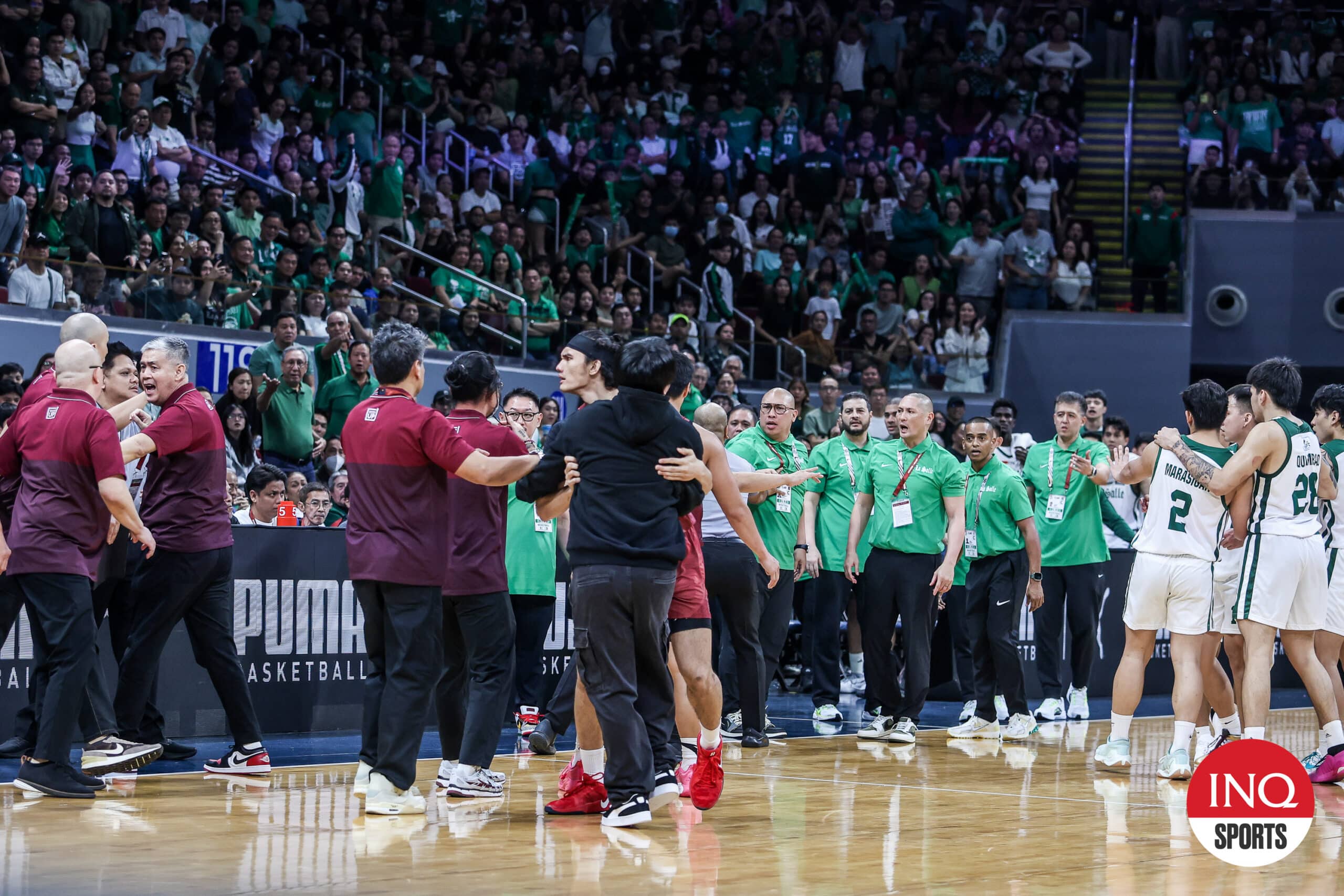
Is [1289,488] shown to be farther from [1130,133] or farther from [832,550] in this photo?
[1130,133]

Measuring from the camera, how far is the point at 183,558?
307 inches

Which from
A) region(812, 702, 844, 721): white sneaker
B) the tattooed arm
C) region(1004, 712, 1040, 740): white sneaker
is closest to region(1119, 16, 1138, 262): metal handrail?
region(812, 702, 844, 721): white sneaker

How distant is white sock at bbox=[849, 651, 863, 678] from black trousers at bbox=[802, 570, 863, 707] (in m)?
2.09

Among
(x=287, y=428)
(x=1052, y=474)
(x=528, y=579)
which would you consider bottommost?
(x=528, y=579)

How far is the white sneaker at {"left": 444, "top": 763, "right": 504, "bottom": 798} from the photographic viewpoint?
7.19m

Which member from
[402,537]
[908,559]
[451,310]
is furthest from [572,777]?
[451,310]

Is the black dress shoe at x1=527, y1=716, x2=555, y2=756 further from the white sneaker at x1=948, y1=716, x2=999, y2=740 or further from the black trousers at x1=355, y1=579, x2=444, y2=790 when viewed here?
the white sneaker at x1=948, y1=716, x2=999, y2=740

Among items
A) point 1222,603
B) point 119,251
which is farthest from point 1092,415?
point 119,251

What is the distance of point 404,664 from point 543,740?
7.84 feet

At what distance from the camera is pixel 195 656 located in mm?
8031

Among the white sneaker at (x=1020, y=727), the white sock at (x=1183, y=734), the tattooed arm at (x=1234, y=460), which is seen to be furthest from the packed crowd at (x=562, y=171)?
the white sock at (x=1183, y=734)

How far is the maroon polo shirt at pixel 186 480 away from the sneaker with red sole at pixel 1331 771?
19.5 feet

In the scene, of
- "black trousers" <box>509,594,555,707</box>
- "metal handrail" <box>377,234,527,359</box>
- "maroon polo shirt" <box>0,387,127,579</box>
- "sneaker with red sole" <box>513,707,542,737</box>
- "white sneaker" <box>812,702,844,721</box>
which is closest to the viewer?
"maroon polo shirt" <box>0,387,127,579</box>

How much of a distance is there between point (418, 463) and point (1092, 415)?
6966 millimetres
